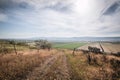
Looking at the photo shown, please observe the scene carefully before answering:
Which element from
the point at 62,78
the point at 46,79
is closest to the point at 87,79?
the point at 62,78

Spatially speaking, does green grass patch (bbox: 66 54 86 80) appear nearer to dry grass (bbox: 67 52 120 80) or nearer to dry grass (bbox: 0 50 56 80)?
dry grass (bbox: 67 52 120 80)

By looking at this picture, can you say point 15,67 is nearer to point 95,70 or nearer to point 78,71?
point 78,71

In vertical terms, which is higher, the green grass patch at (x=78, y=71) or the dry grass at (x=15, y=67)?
the dry grass at (x=15, y=67)

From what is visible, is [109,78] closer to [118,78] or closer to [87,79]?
[118,78]

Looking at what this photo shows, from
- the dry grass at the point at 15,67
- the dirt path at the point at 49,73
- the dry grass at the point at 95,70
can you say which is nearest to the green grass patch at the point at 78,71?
the dry grass at the point at 95,70

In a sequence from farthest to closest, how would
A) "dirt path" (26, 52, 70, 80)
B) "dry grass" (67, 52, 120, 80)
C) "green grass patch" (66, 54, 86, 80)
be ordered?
1. "dry grass" (67, 52, 120, 80)
2. "green grass patch" (66, 54, 86, 80)
3. "dirt path" (26, 52, 70, 80)

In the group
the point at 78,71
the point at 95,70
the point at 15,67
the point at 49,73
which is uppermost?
Result: the point at 15,67

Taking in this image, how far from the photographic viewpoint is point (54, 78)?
12125 millimetres

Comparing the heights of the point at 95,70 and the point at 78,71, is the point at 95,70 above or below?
below

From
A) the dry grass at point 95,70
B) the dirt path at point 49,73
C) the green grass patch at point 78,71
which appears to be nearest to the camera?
the dirt path at point 49,73

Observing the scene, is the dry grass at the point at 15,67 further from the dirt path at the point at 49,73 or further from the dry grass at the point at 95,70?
the dry grass at the point at 95,70

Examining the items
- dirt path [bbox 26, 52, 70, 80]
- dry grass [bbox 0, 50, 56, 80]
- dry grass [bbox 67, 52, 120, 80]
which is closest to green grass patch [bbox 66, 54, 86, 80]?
dry grass [bbox 67, 52, 120, 80]

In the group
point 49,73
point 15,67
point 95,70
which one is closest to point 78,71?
point 95,70

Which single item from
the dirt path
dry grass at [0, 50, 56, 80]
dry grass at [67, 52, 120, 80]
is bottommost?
dry grass at [67, 52, 120, 80]
